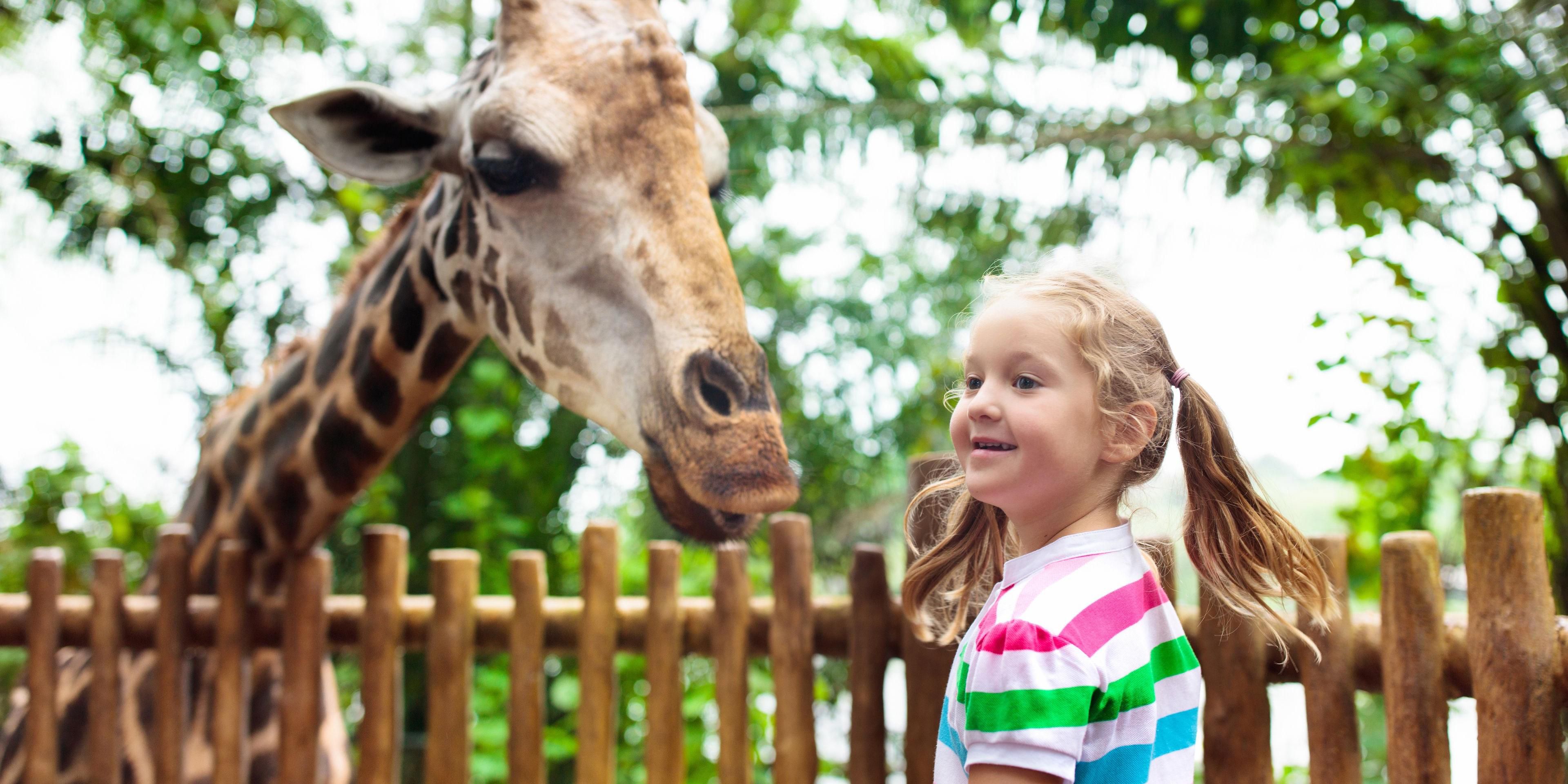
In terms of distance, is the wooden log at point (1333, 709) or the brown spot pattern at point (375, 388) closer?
the wooden log at point (1333, 709)

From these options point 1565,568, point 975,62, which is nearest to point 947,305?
point 975,62

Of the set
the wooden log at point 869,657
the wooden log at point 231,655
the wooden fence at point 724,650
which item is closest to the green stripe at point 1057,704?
the wooden fence at point 724,650

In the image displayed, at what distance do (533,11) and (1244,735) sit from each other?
68.9 inches

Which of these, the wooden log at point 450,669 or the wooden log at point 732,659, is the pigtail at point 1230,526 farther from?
the wooden log at point 450,669

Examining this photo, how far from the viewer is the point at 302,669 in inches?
87.4

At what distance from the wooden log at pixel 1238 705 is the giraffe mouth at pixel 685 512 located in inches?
32.7

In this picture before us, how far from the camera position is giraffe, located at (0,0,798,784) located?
1.43 metres

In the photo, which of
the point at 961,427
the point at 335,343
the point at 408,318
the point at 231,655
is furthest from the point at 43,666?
the point at 961,427

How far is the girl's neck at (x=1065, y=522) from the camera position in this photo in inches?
40.6

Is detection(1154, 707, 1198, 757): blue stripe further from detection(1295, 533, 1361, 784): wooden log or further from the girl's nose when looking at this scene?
detection(1295, 533, 1361, 784): wooden log

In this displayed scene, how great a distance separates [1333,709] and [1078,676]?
3.33 feet

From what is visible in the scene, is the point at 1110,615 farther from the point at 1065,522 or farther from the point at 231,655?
the point at 231,655

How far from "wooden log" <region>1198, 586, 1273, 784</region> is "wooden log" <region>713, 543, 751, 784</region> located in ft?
2.88

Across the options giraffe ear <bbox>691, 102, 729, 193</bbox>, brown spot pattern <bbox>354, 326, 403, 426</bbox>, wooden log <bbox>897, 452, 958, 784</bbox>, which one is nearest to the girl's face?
wooden log <bbox>897, 452, 958, 784</bbox>
